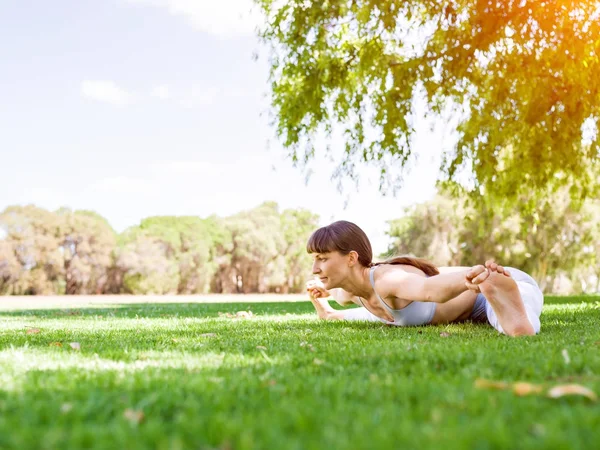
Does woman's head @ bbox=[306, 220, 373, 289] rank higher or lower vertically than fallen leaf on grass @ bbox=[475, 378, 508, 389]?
higher

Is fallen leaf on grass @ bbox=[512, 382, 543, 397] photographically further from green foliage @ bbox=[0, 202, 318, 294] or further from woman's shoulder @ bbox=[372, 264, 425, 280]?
green foliage @ bbox=[0, 202, 318, 294]

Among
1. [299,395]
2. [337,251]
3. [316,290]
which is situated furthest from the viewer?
[316,290]

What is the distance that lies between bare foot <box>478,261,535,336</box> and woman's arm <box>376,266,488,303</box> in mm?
168

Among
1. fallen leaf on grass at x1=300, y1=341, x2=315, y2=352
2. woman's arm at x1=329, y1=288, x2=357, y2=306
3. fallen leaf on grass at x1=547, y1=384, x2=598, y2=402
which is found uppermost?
woman's arm at x1=329, y1=288, x2=357, y2=306

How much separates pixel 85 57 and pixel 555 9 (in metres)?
83.9

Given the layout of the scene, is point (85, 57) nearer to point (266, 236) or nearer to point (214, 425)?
point (266, 236)

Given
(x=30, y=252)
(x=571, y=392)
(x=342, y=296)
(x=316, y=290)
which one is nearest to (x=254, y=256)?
(x=30, y=252)

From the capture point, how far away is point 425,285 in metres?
4.91

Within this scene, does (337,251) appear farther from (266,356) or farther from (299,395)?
(299,395)

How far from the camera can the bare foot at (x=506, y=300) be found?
15.3ft

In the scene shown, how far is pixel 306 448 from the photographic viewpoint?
172 cm

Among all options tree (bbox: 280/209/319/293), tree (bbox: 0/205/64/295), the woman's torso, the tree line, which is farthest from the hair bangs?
tree (bbox: 280/209/319/293)

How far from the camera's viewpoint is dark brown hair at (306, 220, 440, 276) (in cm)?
576

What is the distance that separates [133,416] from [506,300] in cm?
360
